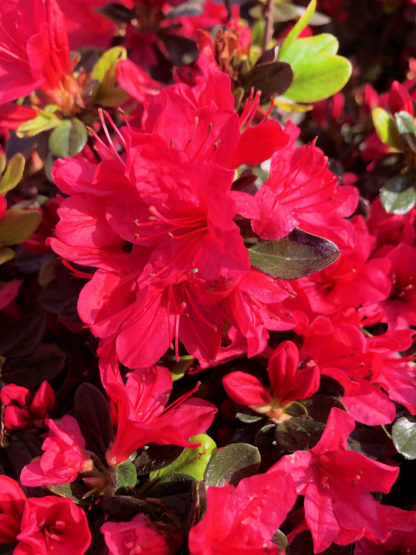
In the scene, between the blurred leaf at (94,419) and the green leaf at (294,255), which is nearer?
the green leaf at (294,255)

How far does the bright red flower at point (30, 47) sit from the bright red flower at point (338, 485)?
0.71 metres

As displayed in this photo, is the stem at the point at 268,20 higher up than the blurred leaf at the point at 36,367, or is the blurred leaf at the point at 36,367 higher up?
the stem at the point at 268,20

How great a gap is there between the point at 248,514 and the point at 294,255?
0.34 m

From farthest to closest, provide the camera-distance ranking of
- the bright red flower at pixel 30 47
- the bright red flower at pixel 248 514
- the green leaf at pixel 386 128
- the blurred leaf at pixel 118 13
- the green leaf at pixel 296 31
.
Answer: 1. the blurred leaf at pixel 118 13
2. the green leaf at pixel 386 128
3. the green leaf at pixel 296 31
4. the bright red flower at pixel 30 47
5. the bright red flower at pixel 248 514

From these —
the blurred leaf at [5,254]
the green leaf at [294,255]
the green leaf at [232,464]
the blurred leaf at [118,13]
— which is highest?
the blurred leaf at [118,13]

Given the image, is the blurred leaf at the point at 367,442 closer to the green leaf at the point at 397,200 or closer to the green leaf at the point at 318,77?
the green leaf at the point at 397,200

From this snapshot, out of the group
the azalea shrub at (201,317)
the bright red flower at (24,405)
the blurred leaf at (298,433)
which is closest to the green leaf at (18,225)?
the azalea shrub at (201,317)

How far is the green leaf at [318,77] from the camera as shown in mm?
1055

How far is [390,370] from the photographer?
95 cm

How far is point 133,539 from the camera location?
28.1 inches

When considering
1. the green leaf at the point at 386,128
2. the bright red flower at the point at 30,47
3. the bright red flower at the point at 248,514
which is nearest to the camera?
the bright red flower at the point at 248,514

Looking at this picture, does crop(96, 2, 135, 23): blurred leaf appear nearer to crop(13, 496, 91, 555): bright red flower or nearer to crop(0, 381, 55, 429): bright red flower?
crop(0, 381, 55, 429): bright red flower

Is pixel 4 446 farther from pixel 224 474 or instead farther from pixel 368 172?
pixel 368 172

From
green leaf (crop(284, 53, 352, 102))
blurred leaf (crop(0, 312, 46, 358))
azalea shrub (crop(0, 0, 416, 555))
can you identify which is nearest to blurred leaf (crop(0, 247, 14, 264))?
azalea shrub (crop(0, 0, 416, 555))
